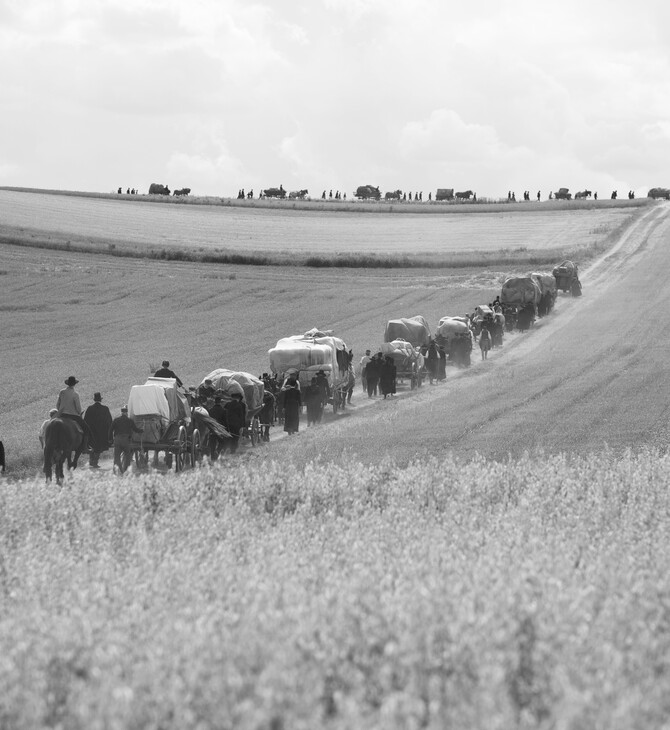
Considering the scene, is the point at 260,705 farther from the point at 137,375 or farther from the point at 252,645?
the point at 137,375

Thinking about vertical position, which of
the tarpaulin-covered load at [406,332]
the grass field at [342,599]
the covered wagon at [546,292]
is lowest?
the tarpaulin-covered load at [406,332]

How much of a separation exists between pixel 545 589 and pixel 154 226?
9637 cm

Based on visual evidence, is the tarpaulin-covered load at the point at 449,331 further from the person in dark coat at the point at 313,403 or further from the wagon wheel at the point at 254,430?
→ the wagon wheel at the point at 254,430

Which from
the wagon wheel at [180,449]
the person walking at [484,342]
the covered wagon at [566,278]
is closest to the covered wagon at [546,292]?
the covered wagon at [566,278]

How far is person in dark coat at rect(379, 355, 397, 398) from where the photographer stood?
37.1 metres

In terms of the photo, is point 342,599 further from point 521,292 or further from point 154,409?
point 521,292

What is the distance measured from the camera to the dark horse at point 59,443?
22109 mm

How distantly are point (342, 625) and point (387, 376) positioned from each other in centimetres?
3033

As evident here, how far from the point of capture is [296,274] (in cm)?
7681

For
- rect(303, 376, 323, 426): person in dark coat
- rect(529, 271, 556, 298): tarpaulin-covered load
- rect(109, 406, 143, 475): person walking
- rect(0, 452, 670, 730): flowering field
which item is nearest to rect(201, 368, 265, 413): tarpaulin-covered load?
rect(303, 376, 323, 426): person in dark coat

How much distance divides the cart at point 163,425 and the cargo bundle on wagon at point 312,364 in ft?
29.8

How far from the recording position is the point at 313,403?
31.8m

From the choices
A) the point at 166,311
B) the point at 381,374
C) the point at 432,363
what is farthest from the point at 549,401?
the point at 166,311

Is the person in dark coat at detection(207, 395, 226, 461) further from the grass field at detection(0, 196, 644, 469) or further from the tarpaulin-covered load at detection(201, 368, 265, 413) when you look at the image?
the grass field at detection(0, 196, 644, 469)
